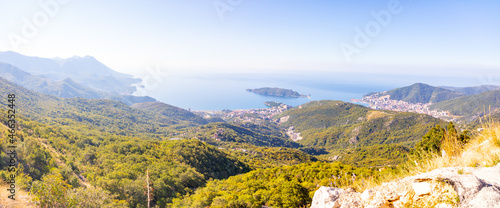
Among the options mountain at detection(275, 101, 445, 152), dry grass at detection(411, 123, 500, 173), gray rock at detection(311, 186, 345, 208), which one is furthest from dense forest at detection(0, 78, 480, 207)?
dry grass at detection(411, 123, 500, 173)

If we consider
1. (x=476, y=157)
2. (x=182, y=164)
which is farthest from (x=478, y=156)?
(x=182, y=164)

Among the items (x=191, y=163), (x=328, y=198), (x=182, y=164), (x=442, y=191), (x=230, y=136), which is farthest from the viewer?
(x=230, y=136)

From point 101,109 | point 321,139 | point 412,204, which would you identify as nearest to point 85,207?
point 412,204

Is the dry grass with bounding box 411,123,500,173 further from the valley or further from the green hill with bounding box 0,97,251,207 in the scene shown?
the green hill with bounding box 0,97,251,207

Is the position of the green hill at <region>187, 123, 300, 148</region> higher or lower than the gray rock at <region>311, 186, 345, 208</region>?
lower

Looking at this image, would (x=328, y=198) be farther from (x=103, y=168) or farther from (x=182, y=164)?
(x=182, y=164)

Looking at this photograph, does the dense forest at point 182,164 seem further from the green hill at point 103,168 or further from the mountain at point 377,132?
A: the mountain at point 377,132

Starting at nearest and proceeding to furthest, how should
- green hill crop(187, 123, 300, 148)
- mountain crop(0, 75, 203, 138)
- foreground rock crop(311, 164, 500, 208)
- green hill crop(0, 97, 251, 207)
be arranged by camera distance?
foreground rock crop(311, 164, 500, 208)
green hill crop(0, 97, 251, 207)
mountain crop(0, 75, 203, 138)
green hill crop(187, 123, 300, 148)

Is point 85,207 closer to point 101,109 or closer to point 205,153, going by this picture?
point 205,153
